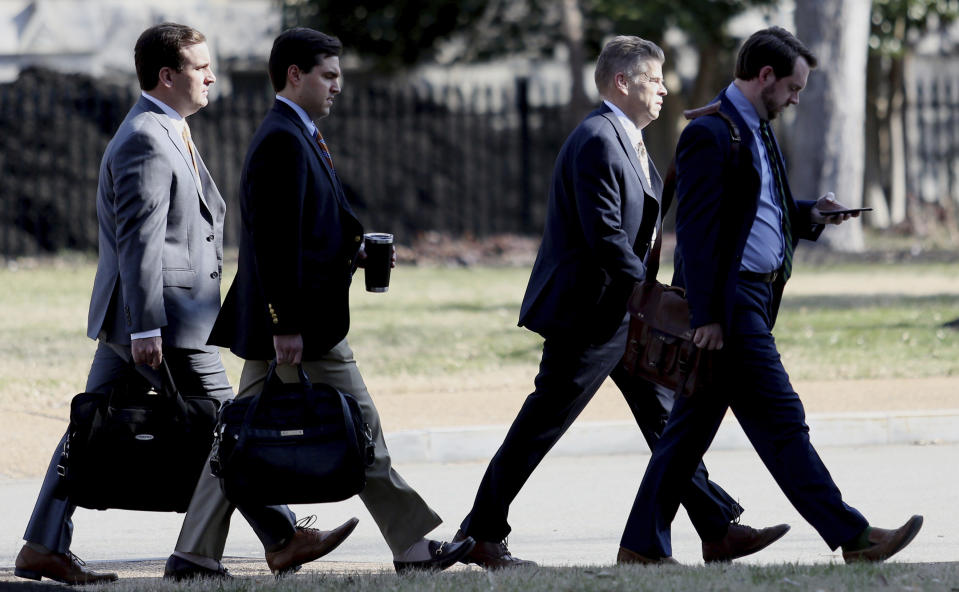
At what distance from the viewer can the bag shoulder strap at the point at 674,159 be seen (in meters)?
5.01

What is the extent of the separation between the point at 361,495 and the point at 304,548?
372 millimetres

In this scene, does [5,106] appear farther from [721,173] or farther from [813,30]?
[721,173]

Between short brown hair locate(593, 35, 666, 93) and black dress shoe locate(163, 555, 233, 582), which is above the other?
short brown hair locate(593, 35, 666, 93)

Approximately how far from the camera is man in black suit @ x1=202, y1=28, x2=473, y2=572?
4.91 m

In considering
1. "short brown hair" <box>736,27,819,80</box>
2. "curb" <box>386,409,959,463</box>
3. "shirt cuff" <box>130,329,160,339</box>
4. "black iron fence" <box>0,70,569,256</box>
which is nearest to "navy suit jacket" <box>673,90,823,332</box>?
"short brown hair" <box>736,27,819,80</box>

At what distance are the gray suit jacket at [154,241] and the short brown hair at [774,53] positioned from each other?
1.90 metres

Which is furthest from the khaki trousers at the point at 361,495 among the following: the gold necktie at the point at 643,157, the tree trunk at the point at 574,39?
the tree trunk at the point at 574,39

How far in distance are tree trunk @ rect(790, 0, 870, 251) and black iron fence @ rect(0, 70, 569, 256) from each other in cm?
369

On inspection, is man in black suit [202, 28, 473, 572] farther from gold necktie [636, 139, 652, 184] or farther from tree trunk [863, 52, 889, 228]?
tree trunk [863, 52, 889, 228]

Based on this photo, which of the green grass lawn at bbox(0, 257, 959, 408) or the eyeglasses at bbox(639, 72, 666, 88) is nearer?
the eyeglasses at bbox(639, 72, 666, 88)

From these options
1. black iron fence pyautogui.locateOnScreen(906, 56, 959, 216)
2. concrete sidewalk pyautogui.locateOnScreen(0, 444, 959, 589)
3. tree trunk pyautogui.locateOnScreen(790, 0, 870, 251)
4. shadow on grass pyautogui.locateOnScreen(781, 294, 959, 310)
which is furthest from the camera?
Answer: black iron fence pyautogui.locateOnScreen(906, 56, 959, 216)

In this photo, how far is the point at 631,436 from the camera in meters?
8.41

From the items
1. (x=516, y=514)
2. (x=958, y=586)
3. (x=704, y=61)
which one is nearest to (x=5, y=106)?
(x=704, y=61)

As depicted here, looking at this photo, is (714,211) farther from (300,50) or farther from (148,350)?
(148,350)
